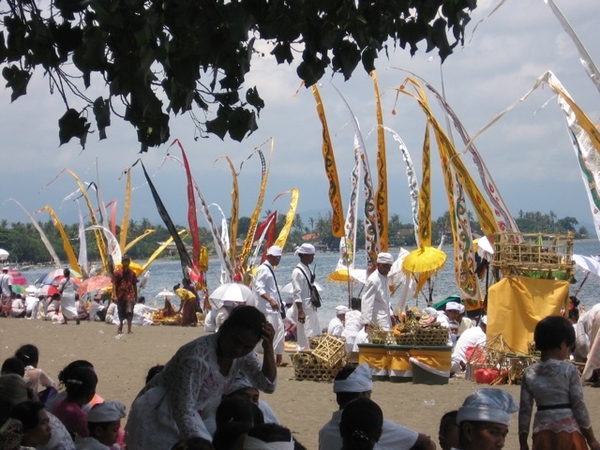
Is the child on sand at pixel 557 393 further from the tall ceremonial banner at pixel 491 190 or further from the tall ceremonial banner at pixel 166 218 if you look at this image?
the tall ceremonial banner at pixel 166 218

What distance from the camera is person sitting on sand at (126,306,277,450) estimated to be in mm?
4914

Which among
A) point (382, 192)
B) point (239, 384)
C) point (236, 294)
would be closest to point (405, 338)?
point (236, 294)

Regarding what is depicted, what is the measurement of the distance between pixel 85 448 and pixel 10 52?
6.88ft

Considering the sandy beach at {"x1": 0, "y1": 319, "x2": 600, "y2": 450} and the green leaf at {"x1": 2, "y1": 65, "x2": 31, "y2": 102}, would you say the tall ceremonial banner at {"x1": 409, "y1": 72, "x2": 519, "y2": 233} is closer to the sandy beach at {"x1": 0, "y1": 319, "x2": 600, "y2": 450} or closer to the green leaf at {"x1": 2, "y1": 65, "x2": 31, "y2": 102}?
the sandy beach at {"x1": 0, "y1": 319, "x2": 600, "y2": 450}

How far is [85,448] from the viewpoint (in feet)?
→ 18.9

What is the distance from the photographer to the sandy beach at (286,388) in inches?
393

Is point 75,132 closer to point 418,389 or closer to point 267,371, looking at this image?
point 267,371

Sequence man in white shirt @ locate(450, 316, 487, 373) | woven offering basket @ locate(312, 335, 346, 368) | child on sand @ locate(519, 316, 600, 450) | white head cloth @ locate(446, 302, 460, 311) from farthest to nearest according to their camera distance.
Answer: white head cloth @ locate(446, 302, 460, 311) → man in white shirt @ locate(450, 316, 487, 373) → woven offering basket @ locate(312, 335, 346, 368) → child on sand @ locate(519, 316, 600, 450)

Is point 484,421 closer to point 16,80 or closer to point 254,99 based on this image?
point 254,99

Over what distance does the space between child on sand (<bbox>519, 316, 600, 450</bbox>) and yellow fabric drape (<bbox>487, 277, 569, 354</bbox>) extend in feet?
20.8

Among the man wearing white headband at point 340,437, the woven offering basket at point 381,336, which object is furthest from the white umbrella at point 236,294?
the man wearing white headband at point 340,437

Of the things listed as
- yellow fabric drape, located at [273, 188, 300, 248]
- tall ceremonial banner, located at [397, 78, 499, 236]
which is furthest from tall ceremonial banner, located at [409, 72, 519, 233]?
yellow fabric drape, located at [273, 188, 300, 248]

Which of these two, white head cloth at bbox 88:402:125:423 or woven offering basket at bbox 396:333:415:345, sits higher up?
white head cloth at bbox 88:402:125:423

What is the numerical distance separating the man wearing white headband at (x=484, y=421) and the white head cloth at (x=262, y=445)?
2.43 ft
